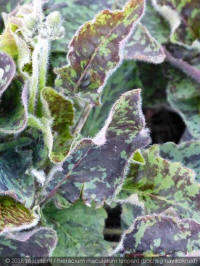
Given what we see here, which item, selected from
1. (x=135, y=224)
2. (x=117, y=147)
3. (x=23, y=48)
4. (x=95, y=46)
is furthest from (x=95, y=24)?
(x=135, y=224)

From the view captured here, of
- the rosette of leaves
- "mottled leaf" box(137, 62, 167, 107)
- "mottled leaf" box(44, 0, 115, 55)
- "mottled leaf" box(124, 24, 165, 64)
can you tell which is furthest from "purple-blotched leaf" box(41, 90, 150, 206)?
"mottled leaf" box(137, 62, 167, 107)

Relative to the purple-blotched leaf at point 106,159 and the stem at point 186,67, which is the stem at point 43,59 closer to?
the purple-blotched leaf at point 106,159

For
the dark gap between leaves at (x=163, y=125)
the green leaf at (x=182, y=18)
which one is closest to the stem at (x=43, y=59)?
the green leaf at (x=182, y=18)

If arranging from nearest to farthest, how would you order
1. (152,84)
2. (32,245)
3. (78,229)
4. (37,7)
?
1. (37,7)
2. (32,245)
3. (78,229)
4. (152,84)

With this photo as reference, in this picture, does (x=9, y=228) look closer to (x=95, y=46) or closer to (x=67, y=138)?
(x=67, y=138)

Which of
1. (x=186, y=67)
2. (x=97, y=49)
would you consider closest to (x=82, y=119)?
(x=97, y=49)

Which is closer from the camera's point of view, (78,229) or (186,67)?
(78,229)

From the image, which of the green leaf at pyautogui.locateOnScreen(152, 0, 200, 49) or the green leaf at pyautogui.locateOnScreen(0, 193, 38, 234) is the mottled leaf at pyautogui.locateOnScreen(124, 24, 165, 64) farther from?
the green leaf at pyautogui.locateOnScreen(0, 193, 38, 234)

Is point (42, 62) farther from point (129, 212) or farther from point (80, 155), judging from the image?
point (129, 212)
